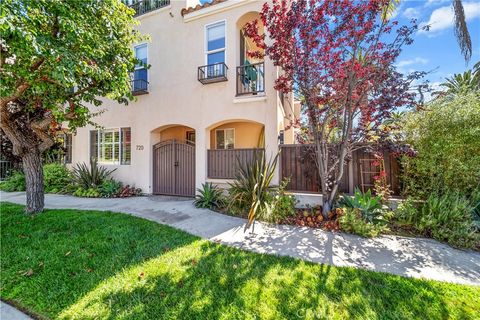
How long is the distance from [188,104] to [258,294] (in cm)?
780

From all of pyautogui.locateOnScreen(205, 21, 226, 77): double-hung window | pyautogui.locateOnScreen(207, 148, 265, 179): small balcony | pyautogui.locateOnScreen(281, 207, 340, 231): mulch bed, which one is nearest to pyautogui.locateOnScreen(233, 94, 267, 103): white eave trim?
pyautogui.locateOnScreen(205, 21, 226, 77): double-hung window

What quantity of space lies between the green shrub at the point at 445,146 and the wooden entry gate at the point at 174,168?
24.7 feet

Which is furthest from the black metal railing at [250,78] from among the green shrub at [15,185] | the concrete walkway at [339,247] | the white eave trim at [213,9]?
the green shrub at [15,185]

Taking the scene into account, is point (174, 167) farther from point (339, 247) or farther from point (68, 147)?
point (68, 147)

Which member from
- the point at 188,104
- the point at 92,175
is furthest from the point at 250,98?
the point at 92,175

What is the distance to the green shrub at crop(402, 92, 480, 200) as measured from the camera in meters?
4.90

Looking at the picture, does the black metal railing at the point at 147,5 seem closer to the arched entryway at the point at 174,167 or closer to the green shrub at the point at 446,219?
the arched entryway at the point at 174,167

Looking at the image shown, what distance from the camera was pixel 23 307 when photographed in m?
2.81

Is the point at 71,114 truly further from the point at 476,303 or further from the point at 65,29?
the point at 476,303

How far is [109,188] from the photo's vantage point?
924 cm

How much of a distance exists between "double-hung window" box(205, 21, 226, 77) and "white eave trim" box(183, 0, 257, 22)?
1.53 ft

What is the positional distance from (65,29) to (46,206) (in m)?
6.09

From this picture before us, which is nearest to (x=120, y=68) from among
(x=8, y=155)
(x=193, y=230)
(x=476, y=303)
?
(x=193, y=230)

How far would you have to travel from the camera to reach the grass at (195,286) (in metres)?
2.65
